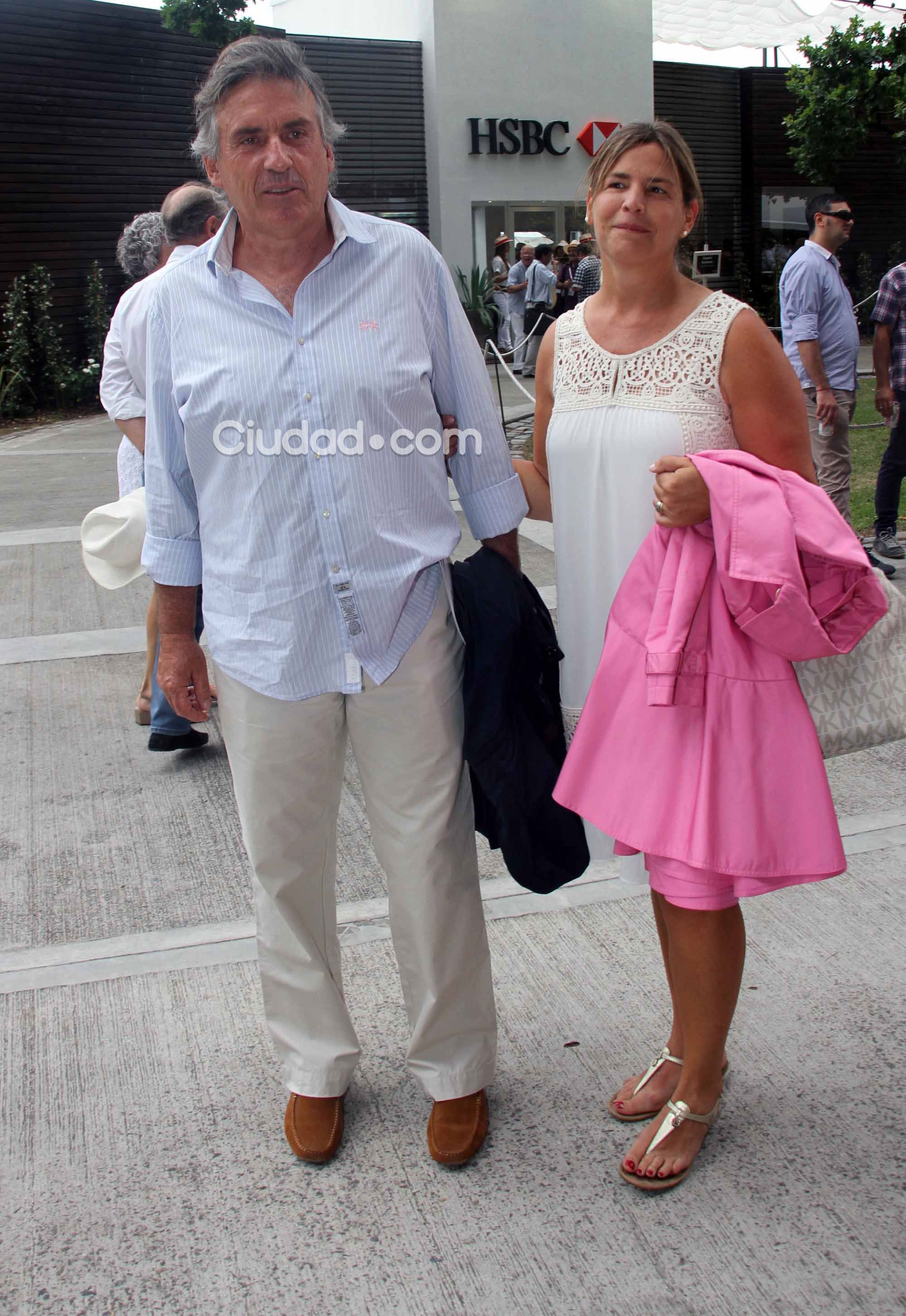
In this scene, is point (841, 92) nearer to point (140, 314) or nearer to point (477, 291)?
point (477, 291)

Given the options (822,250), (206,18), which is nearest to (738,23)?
(206,18)

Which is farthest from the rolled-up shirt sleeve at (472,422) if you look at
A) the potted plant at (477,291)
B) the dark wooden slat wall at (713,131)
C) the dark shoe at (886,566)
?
the dark wooden slat wall at (713,131)

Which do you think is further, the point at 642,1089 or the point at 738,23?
the point at 738,23

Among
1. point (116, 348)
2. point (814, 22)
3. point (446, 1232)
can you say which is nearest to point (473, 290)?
point (814, 22)

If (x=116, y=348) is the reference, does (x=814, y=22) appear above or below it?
above

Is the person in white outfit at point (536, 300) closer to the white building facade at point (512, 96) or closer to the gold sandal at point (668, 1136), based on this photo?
the white building facade at point (512, 96)

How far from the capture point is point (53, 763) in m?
4.54

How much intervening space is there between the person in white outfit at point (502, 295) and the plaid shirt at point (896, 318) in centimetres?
1014

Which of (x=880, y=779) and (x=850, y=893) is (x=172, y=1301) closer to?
(x=850, y=893)

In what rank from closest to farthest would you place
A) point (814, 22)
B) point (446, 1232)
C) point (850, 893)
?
point (446, 1232) → point (850, 893) → point (814, 22)

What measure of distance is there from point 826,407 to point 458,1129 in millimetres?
5216

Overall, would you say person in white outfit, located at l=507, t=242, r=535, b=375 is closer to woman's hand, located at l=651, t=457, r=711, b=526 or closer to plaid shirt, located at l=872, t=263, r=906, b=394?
plaid shirt, located at l=872, t=263, r=906, b=394

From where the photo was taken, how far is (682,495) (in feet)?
6.98

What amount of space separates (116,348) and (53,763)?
1599 millimetres
